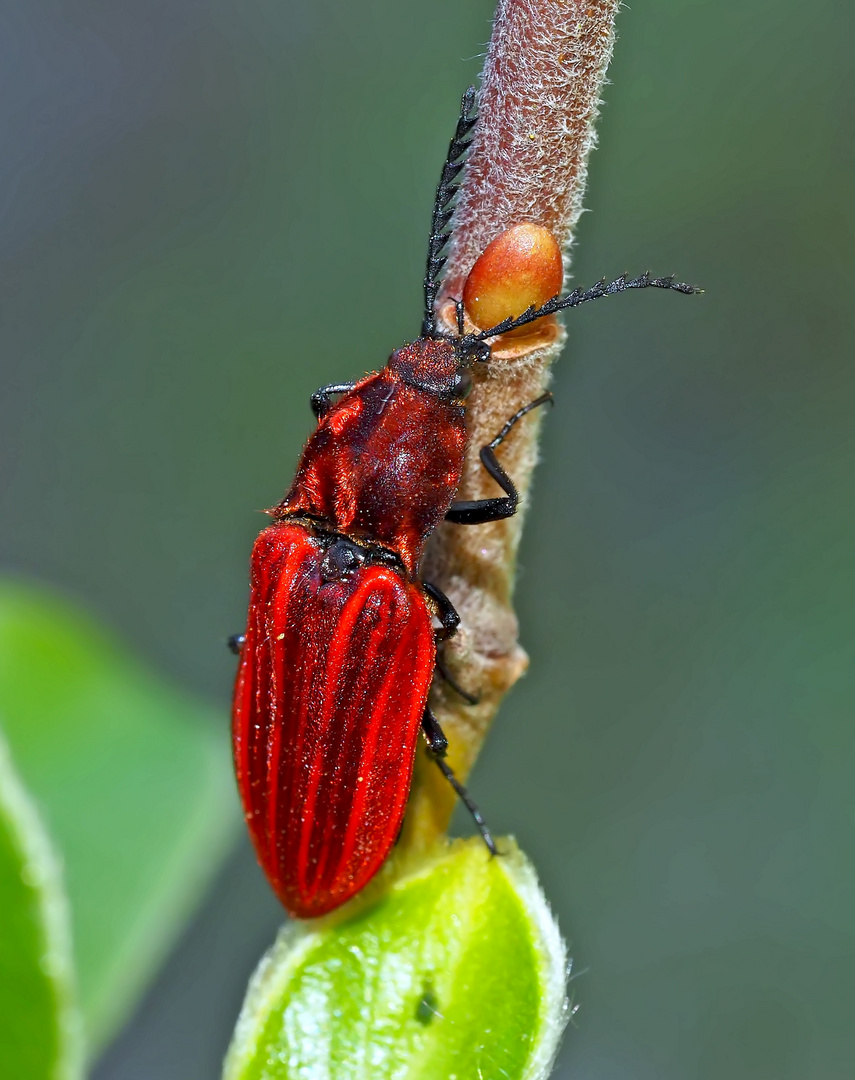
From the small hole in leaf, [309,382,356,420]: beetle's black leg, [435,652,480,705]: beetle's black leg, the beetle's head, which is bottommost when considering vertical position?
the small hole in leaf

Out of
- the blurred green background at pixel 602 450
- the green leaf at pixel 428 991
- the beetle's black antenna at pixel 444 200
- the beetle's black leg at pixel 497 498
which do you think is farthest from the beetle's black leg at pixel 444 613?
the blurred green background at pixel 602 450

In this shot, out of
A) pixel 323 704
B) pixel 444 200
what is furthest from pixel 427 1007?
pixel 444 200

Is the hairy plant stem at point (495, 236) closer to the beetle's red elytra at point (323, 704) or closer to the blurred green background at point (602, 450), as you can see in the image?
the beetle's red elytra at point (323, 704)

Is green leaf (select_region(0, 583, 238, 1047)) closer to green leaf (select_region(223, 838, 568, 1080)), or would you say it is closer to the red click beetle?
the red click beetle

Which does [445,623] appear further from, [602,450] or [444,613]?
[602,450]

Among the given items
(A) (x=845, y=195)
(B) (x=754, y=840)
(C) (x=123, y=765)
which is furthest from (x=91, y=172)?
(C) (x=123, y=765)

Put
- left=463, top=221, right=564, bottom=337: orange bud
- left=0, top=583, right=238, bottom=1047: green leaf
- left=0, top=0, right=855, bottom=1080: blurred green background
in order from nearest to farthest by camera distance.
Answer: left=463, top=221, right=564, bottom=337: orange bud < left=0, top=583, right=238, bottom=1047: green leaf < left=0, top=0, right=855, bottom=1080: blurred green background

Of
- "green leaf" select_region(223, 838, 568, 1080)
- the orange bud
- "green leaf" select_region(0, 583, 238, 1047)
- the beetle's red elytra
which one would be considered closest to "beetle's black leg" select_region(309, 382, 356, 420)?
the beetle's red elytra
